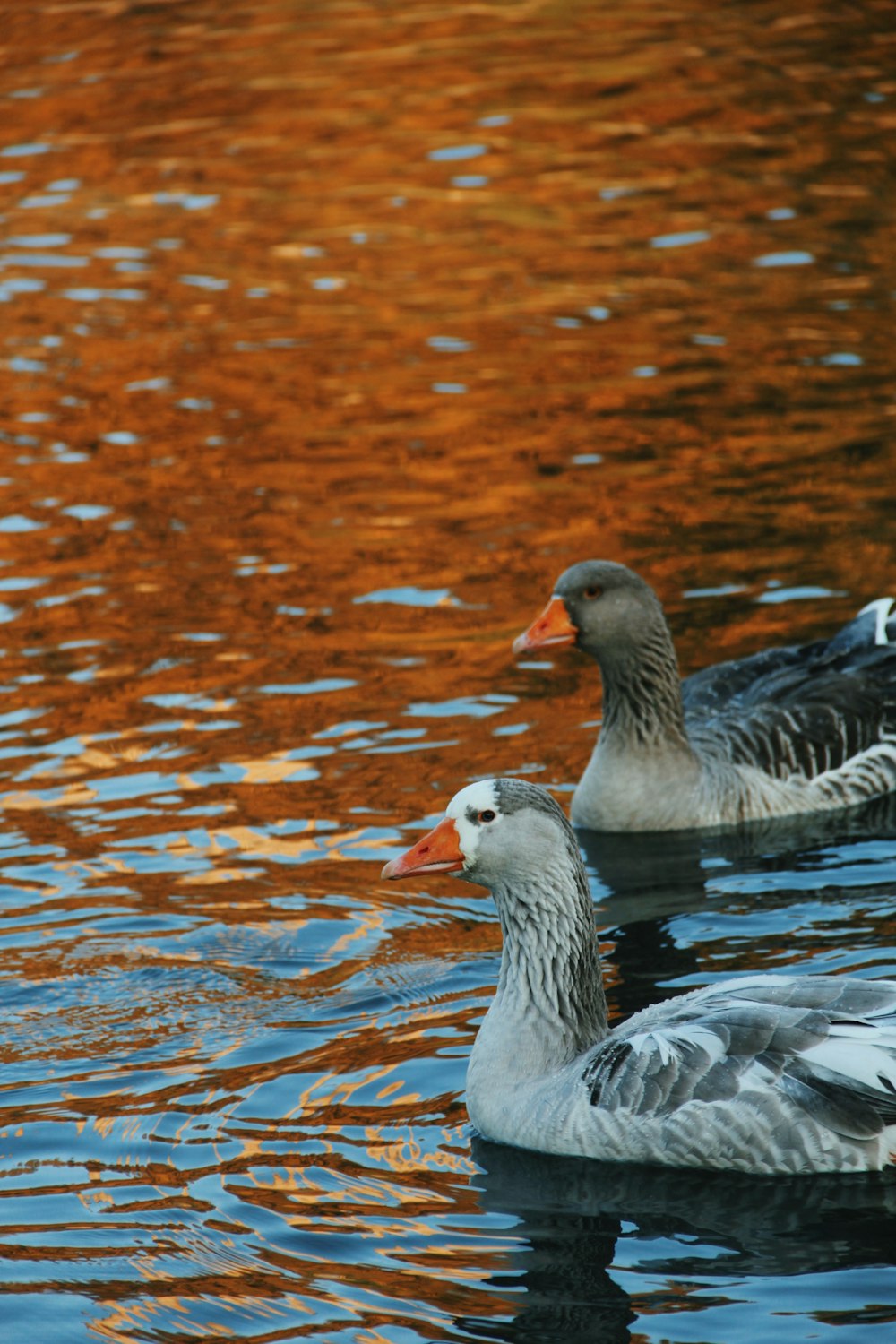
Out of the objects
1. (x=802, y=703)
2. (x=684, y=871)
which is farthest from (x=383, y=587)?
(x=684, y=871)

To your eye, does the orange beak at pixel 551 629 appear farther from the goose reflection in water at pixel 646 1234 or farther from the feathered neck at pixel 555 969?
the goose reflection in water at pixel 646 1234

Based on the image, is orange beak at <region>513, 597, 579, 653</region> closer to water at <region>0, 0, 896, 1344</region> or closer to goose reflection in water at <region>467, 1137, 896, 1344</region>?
water at <region>0, 0, 896, 1344</region>

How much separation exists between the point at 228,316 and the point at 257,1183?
638 inches

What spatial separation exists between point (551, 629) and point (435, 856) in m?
3.83

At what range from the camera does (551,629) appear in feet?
41.3

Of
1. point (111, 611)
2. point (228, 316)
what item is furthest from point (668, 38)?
point (111, 611)

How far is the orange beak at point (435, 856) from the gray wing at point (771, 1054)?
1.02 meters

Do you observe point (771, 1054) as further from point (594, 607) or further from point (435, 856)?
point (594, 607)

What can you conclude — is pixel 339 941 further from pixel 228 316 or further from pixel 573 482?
pixel 228 316

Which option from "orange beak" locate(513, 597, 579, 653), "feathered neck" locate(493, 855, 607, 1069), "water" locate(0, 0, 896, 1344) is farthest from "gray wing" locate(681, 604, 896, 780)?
"feathered neck" locate(493, 855, 607, 1069)

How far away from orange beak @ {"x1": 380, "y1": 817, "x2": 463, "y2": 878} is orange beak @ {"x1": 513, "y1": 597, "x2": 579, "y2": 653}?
372 cm

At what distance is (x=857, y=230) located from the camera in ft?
81.0

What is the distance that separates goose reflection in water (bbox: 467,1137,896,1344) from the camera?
24.5ft

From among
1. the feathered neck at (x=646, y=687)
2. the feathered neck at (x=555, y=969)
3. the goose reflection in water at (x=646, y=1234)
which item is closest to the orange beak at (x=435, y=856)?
the feathered neck at (x=555, y=969)
